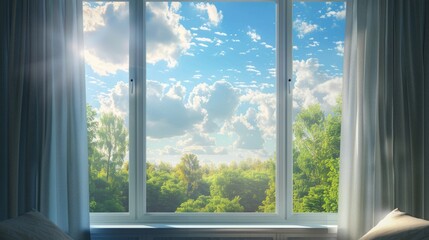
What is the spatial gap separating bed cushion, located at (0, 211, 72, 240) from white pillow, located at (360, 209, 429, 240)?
165 cm

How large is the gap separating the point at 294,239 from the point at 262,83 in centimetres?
112

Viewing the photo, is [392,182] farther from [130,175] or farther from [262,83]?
[130,175]

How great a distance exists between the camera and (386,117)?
2.88 meters

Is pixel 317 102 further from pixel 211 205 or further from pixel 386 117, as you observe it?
pixel 211 205

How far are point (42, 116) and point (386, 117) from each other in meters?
2.24

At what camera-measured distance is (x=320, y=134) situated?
319 cm

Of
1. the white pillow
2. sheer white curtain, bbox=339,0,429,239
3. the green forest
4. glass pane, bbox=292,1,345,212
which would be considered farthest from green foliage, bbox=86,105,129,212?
the white pillow

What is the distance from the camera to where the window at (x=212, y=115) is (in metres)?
3.18

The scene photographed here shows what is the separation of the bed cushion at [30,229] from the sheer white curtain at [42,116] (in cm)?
48

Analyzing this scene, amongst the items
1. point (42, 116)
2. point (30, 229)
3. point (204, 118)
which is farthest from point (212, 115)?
point (30, 229)

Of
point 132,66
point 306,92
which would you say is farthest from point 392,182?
point 132,66

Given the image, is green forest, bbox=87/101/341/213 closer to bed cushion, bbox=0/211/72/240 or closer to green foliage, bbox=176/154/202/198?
green foliage, bbox=176/154/202/198

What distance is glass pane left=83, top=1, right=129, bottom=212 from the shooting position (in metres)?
3.18

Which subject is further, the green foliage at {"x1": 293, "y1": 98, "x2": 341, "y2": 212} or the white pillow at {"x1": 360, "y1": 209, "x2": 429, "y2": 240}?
the green foliage at {"x1": 293, "y1": 98, "x2": 341, "y2": 212}
